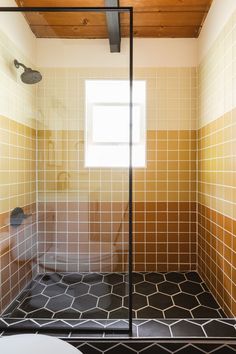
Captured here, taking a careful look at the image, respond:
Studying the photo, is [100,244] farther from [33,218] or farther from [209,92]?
[209,92]

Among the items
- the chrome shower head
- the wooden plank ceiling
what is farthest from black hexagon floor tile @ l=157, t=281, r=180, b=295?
the wooden plank ceiling

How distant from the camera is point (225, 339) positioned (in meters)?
1.75

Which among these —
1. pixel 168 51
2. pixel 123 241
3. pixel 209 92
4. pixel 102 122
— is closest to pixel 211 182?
pixel 209 92

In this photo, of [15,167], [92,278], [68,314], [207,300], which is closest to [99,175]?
[15,167]

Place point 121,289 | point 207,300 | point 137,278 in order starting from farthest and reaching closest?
1. point 137,278
2. point 121,289
3. point 207,300

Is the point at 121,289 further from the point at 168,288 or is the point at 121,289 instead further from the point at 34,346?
the point at 34,346

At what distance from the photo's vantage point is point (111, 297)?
91.9 inches

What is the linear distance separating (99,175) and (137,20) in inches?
56.6

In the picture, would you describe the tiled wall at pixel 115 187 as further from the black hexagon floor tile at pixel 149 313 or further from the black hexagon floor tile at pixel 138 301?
the black hexagon floor tile at pixel 149 313

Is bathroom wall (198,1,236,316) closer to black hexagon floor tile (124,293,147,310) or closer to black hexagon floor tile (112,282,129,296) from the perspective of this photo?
black hexagon floor tile (124,293,147,310)

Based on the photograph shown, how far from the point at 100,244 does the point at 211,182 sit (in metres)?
1.16

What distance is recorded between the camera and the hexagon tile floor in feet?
6.88

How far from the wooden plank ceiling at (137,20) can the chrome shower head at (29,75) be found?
47 centimetres

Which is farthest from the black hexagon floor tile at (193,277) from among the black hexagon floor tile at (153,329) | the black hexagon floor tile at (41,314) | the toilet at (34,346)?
the toilet at (34,346)
